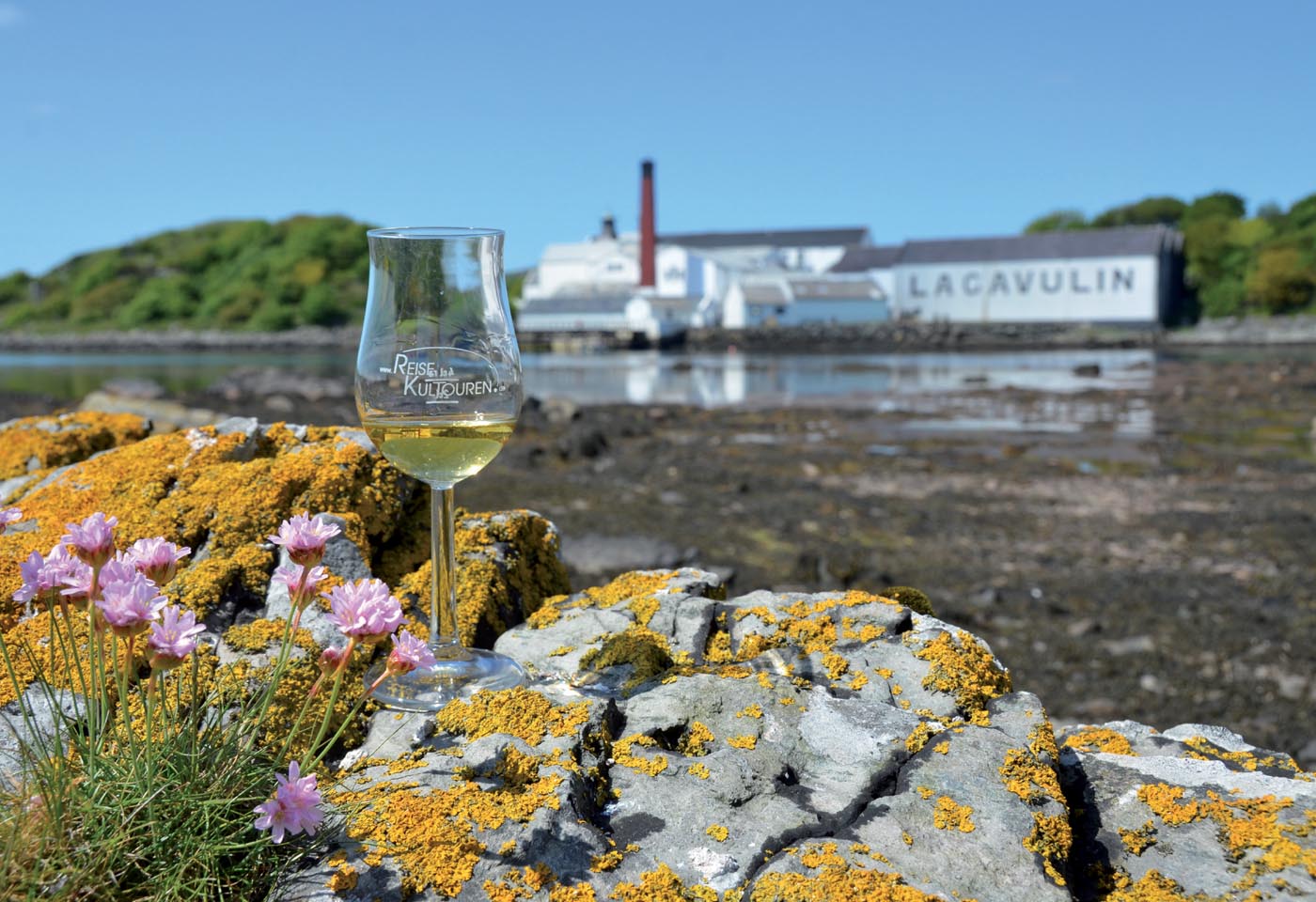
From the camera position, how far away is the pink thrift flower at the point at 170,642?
5.93 feet

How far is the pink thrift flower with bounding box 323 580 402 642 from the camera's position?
193 centimetres

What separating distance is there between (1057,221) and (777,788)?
546 ft

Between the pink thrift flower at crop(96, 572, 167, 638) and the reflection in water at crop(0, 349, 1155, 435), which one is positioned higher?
the pink thrift flower at crop(96, 572, 167, 638)

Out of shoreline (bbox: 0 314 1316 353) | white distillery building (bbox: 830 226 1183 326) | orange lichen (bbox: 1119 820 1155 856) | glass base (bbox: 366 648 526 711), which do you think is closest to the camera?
orange lichen (bbox: 1119 820 1155 856)

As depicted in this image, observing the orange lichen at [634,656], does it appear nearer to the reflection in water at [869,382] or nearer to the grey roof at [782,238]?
the reflection in water at [869,382]

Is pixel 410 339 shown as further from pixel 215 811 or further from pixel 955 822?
pixel 955 822

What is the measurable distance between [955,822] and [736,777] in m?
0.48

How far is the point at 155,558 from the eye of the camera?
77.7 inches

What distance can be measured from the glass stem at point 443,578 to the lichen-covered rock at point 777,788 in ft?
0.73

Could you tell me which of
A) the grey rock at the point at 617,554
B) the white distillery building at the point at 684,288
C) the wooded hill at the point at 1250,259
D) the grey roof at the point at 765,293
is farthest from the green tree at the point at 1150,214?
the grey rock at the point at 617,554

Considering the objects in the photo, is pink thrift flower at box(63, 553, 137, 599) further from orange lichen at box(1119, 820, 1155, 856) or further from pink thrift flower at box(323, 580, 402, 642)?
orange lichen at box(1119, 820, 1155, 856)

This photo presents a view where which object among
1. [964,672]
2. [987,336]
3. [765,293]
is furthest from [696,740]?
[765,293]

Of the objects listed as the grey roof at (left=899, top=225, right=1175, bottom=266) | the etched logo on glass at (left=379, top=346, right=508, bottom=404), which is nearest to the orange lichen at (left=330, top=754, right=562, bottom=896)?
the etched logo on glass at (left=379, top=346, right=508, bottom=404)

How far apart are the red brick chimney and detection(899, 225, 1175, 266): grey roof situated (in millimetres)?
25955
